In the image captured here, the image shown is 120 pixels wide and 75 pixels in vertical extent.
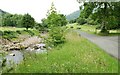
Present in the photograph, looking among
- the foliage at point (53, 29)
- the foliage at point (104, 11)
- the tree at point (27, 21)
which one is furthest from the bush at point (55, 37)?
the tree at point (27, 21)

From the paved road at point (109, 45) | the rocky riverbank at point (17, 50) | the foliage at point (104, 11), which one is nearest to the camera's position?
the rocky riverbank at point (17, 50)

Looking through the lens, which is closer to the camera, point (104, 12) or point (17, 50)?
point (17, 50)

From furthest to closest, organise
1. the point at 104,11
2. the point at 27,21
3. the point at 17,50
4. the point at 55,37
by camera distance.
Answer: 1. the point at 27,21
2. the point at 104,11
3. the point at 17,50
4. the point at 55,37

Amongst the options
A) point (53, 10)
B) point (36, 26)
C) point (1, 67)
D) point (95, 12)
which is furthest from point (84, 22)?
point (1, 67)

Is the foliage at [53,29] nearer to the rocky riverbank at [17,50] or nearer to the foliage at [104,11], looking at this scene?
the rocky riverbank at [17,50]

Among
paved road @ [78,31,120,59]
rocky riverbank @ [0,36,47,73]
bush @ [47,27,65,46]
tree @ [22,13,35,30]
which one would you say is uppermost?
tree @ [22,13,35,30]

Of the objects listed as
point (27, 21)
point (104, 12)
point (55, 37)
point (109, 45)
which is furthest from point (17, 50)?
point (27, 21)

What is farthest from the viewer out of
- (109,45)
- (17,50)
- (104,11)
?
(104,11)

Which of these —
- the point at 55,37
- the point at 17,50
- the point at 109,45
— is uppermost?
the point at 55,37

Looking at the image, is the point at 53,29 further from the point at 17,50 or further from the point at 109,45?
the point at 109,45

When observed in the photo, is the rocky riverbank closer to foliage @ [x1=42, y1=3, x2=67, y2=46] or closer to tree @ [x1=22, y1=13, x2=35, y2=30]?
foliage @ [x1=42, y1=3, x2=67, y2=46]

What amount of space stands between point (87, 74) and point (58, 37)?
20.0m

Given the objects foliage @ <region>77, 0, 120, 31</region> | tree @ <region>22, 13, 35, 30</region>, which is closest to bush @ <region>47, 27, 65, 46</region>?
foliage @ <region>77, 0, 120, 31</region>

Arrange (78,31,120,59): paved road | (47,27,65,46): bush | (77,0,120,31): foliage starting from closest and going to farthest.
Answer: (78,31,120,59): paved road, (47,27,65,46): bush, (77,0,120,31): foliage
